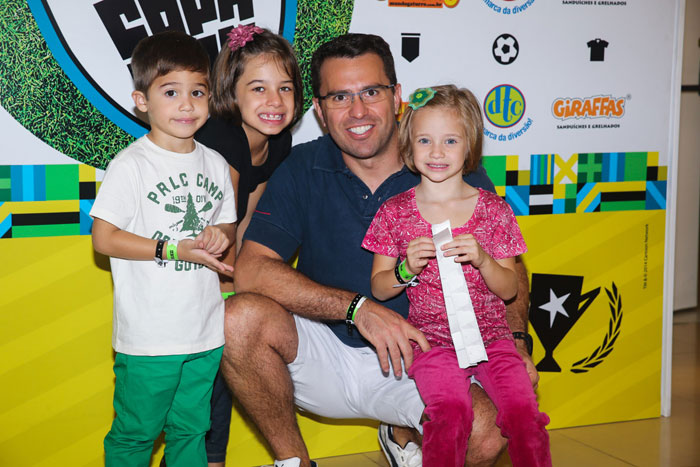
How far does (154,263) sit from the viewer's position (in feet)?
6.46

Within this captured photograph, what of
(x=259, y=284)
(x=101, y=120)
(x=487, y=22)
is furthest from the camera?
(x=487, y=22)

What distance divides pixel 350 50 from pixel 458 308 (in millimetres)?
998

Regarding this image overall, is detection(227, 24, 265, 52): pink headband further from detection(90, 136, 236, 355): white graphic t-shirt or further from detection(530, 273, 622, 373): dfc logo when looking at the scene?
detection(530, 273, 622, 373): dfc logo

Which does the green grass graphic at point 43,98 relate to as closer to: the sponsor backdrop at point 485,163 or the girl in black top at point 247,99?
the sponsor backdrop at point 485,163

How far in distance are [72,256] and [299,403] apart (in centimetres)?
96

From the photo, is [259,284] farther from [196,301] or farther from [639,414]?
[639,414]

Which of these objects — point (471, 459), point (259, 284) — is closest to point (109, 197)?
point (259, 284)

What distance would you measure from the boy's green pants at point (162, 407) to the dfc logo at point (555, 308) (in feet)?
5.03

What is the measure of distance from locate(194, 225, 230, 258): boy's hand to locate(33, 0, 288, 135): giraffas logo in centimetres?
81

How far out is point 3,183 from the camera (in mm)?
2387

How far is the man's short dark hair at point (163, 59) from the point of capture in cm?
197

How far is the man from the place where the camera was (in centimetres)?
Result: 226

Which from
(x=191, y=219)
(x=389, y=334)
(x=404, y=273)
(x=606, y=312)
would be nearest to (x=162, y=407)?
(x=191, y=219)

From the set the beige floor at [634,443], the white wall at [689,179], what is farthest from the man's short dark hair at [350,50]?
the white wall at [689,179]
